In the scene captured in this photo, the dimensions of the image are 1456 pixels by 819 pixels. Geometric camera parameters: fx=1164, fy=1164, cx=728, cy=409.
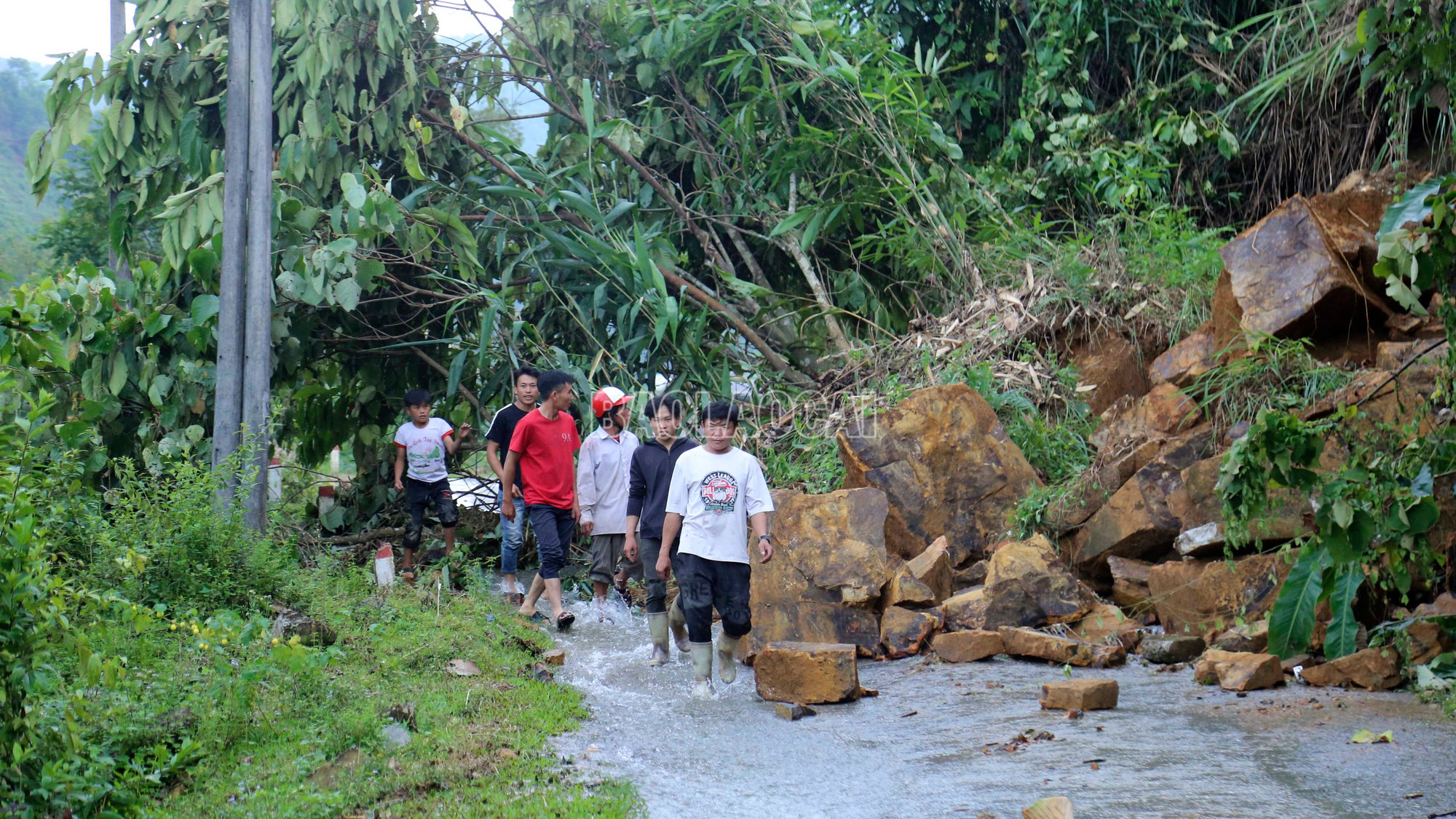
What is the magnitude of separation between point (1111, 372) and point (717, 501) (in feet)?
14.9

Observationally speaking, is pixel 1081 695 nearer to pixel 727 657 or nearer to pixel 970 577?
pixel 727 657

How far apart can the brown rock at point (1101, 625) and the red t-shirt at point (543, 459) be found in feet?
11.4

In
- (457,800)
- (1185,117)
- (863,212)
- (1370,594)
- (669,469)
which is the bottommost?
(457,800)

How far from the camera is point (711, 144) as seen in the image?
39.5 feet

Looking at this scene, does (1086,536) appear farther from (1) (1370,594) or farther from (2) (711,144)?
(2) (711,144)

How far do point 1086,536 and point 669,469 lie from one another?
277 centimetres

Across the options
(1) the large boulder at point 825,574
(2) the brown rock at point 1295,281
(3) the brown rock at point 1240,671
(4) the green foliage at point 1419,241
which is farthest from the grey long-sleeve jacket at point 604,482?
(4) the green foliage at point 1419,241

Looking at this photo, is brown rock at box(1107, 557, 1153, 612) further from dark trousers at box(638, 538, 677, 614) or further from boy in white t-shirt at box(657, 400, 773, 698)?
dark trousers at box(638, 538, 677, 614)

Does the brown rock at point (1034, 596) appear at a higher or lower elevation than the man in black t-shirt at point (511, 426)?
lower

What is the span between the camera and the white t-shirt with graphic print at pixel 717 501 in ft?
20.1

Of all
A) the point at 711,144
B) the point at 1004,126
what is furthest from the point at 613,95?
the point at 1004,126

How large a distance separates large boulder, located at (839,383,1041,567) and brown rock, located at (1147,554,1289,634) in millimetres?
1574

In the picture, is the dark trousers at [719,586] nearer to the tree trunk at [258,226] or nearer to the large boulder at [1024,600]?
the large boulder at [1024,600]

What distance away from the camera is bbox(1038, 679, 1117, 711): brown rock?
200 inches
